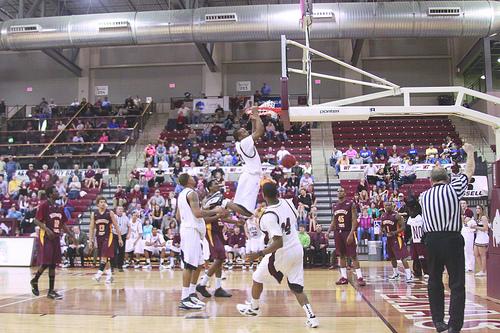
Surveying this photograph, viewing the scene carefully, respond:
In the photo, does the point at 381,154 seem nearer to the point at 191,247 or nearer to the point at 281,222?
the point at 191,247

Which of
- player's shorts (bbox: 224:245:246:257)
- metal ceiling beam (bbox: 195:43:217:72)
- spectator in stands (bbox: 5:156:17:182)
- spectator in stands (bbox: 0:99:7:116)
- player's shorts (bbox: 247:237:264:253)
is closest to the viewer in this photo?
player's shorts (bbox: 247:237:264:253)

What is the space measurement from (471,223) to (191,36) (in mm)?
13360

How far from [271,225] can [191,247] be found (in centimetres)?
205

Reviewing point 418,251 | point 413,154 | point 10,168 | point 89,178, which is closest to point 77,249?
point 89,178

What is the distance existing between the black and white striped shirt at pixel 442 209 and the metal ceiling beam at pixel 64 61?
79.2ft

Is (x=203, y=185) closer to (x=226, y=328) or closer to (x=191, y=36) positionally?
(x=191, y=36)

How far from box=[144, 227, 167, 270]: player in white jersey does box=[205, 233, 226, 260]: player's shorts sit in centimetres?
672

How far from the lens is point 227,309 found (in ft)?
23.8

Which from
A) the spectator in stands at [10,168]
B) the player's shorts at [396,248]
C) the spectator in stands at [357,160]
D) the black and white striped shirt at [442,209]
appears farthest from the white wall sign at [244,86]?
the black and white striped shirt at [442,209]

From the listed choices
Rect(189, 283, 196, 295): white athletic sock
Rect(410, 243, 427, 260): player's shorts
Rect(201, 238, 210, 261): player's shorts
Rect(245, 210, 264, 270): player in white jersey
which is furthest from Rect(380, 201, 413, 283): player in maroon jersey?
Rect(189, 283, 196, 295): white athletic sock

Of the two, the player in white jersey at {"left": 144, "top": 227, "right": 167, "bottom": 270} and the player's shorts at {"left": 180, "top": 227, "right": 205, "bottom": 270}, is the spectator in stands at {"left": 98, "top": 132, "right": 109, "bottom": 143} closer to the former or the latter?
the player in white jersey at {"left": 144, "top": 227, "right": 167, "bottom": 270}

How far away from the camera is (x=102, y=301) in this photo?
26.8ft

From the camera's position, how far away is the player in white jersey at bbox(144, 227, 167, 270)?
1552 centimetres

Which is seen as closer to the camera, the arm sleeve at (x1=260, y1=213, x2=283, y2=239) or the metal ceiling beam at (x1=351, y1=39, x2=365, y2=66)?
the arm sleeve at (x1=260, y1=213, x2=283, y2=239)
